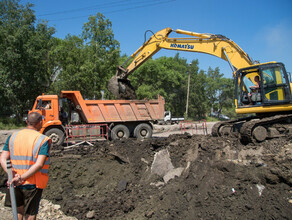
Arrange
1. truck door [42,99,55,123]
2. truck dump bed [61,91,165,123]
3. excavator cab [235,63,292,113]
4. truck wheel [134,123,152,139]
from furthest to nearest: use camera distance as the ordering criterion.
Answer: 1. truck wheel [134,123,152,139]
2. truck dump bed [61,91,165,123]
3. truck door [42,99,55,123]
4. excavator cab [235,63,292,113]

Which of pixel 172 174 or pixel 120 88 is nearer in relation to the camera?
pixel 172 174

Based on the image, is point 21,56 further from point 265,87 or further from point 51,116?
point 265,87

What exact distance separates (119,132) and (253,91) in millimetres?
6910

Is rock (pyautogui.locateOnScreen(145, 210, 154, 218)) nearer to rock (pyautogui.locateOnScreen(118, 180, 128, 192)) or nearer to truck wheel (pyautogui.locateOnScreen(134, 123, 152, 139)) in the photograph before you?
rock (pyautogui.locateOnScreen(118, 180, 128, 192))

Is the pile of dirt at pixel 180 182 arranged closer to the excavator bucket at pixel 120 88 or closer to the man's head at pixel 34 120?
the man's head at pixel 34 120

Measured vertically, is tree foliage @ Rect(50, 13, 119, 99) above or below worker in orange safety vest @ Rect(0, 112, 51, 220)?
above

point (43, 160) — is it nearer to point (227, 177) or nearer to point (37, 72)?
point (227, 177)

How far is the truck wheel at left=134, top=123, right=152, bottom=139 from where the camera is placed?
12.5 meters

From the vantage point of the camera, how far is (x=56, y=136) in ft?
35.2

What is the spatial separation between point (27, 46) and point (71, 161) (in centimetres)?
1920

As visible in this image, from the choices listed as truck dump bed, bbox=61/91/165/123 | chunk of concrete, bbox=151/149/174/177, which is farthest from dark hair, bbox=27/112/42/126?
truck dump bed, bbox=61/91/165/123

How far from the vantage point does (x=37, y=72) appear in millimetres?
24109

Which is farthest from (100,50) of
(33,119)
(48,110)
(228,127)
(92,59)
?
(33,119)

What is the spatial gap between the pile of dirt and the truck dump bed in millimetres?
3806
